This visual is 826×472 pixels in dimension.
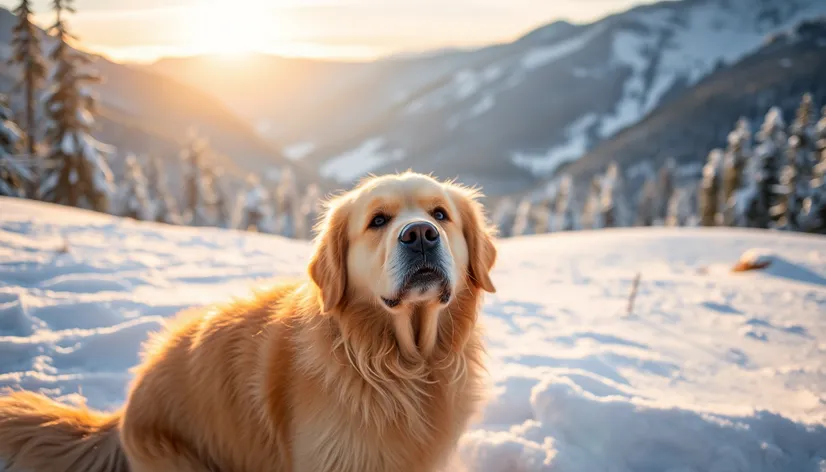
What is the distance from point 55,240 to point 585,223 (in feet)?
150

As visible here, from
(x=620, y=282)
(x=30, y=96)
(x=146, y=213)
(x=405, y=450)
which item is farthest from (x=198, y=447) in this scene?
(x=146, y=213)

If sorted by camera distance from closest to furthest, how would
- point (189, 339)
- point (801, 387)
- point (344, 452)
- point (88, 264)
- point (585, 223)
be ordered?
point (344, 452), point (189, 339), point (801, 387), point (88, 264), point (585, 223)

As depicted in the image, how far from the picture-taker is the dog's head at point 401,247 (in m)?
2.58

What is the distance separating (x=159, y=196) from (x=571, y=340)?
3605 centimetres

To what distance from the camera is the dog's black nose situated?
2559 millimetres

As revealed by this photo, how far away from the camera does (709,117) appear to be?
165 meters

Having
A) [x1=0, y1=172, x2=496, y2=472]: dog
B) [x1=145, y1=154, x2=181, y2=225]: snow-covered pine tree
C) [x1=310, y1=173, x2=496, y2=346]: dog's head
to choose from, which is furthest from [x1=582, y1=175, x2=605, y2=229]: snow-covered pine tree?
[x1=0, y1=172, x2=496, y2=472]: dog

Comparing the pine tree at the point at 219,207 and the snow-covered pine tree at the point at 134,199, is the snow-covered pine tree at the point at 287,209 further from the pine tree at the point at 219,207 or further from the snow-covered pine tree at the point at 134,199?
the snow-covered pine tree at the point at 134,199

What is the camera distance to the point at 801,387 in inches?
176

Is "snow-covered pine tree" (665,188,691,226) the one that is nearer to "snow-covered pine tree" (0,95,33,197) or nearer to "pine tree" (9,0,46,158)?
"snow-covered pine tree" (0,95,33,197)

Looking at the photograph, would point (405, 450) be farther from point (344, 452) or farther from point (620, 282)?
point (620, 282)

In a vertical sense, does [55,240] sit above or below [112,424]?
above

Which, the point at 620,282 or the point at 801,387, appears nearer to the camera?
the point at 801,387

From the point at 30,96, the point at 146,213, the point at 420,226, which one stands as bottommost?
the point at 146,213
